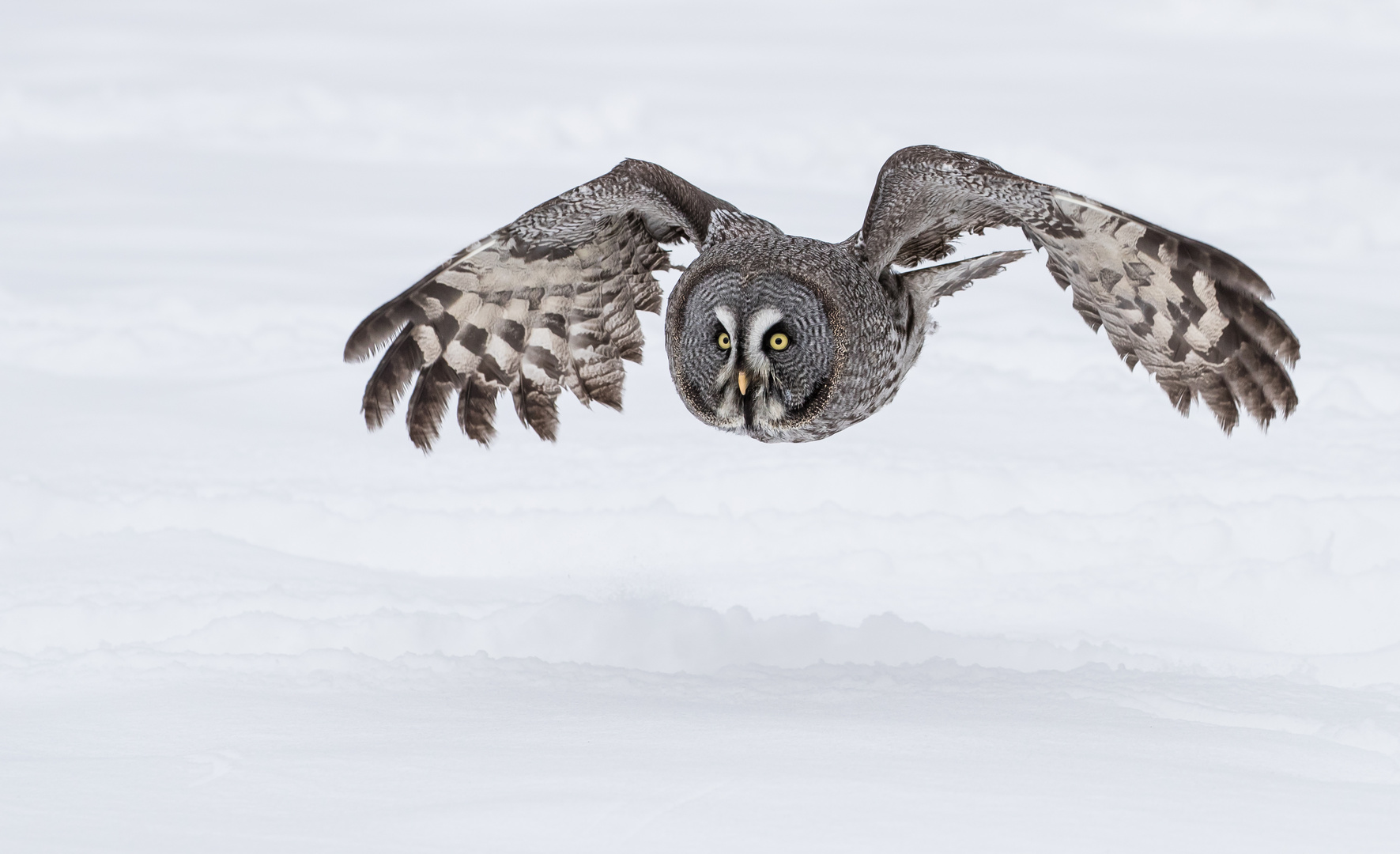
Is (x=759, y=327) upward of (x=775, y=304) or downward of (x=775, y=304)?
downward

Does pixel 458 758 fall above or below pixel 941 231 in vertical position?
below

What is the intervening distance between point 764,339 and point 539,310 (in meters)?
1.93

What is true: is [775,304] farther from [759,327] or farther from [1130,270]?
[1130,270]

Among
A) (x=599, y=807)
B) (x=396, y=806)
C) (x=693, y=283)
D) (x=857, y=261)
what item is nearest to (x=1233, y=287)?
(x=857, y=261)

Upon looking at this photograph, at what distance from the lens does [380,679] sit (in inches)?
284

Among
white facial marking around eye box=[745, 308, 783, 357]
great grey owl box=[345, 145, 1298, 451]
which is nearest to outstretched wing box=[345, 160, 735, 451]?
great grey owl box=[345, 145, 1298, 451]

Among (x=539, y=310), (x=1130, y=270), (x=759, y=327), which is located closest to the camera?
(x=759, y=327)

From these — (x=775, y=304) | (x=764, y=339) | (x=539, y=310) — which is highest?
(x=539, y=310)

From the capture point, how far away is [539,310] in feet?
26.6

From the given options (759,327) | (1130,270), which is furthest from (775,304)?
(1130,270)

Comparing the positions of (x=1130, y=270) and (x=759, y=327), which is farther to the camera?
(x=1130, y=270)

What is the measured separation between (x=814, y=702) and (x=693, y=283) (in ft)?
6.54

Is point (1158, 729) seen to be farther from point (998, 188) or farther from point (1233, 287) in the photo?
point (998, 188)

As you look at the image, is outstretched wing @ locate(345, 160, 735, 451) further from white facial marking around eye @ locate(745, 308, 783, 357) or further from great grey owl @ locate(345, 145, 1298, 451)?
white facial marking around eye @ locate(745, 308, 783, 357)
